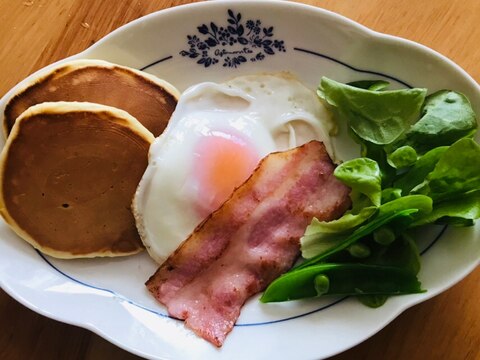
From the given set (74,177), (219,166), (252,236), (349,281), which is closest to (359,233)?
(349,281)

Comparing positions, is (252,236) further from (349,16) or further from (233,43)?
(349,16)

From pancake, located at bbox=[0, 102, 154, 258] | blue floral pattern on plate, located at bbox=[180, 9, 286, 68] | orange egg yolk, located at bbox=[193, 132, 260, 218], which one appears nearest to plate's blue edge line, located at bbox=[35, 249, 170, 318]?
pancake, located at bbox=[0, 102, 154, 258]

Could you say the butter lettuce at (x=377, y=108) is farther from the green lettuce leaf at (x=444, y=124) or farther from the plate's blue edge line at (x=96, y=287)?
the plate's blue edge line at (x=96, y=287)

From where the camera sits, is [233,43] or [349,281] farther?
[233,43]

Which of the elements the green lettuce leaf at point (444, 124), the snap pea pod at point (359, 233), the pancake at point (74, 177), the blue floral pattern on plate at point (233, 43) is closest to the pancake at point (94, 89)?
the pancake at point (74, 177)

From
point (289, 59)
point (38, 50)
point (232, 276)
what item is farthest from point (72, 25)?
point (232, 276)
